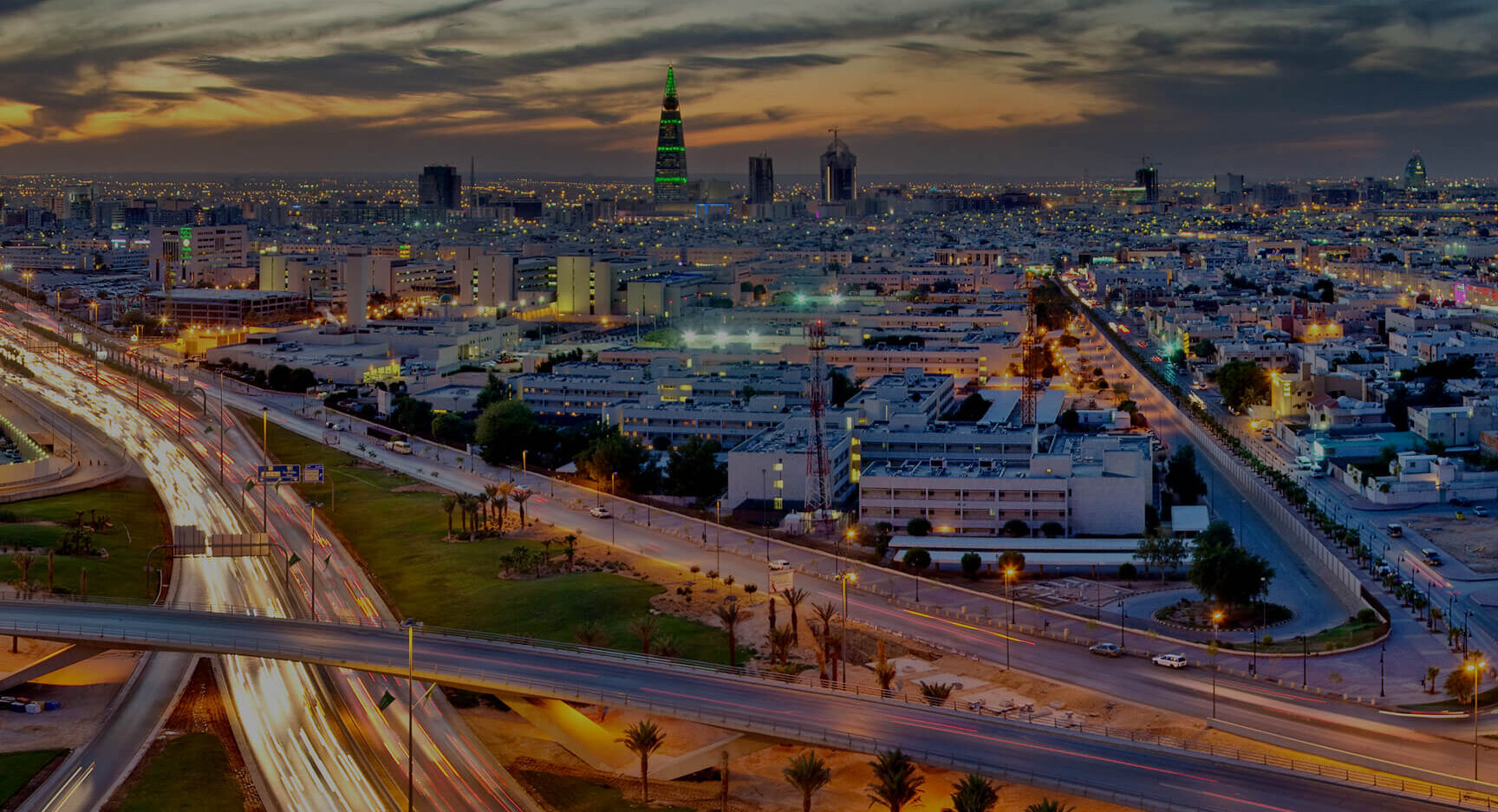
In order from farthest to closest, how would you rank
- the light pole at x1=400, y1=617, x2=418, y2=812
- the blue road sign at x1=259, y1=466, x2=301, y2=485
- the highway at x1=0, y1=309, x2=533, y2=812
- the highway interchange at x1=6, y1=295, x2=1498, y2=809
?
the blue road sign at x1=259, y1=466, x2=301, y2=485
the highway interchange at x1=6, y1=295, x2=1498, y2=809
the highway at x1=0, y1=309, x2=533, y2=812
the light pole at x1=400, y1=617, x2=418, y2=812

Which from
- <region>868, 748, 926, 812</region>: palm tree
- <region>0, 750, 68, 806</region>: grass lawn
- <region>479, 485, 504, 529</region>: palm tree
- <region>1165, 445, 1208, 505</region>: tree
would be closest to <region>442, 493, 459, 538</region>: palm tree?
<region>479, 485, 504, 529</region>: palm tree

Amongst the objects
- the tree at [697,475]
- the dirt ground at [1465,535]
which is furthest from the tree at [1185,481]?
the tree at [697,475]

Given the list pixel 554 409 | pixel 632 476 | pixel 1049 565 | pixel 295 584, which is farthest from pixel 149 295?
pixel 1049 565

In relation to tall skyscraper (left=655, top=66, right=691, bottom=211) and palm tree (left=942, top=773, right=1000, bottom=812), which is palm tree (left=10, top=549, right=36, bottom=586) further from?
tall skyscraper (left=655, top=66, right=691, bottom=211)

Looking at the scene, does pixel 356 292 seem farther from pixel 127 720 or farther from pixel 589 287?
pixel 127 720

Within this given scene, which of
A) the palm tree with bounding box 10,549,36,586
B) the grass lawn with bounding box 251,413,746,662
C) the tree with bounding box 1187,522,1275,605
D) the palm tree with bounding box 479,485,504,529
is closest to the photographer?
the grass lawn with bounding box 251,413,746,662
